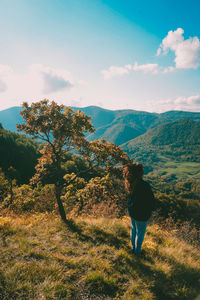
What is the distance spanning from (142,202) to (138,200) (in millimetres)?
133

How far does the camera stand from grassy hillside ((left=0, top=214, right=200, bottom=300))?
3260mm

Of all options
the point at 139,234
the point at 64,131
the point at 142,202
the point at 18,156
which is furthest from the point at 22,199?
the point at 18,156

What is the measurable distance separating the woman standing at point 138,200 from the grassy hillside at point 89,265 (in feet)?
2.55

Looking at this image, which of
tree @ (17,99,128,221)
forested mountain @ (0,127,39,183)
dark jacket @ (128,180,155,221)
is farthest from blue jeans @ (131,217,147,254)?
forested mountain @ (0,127,39,183)

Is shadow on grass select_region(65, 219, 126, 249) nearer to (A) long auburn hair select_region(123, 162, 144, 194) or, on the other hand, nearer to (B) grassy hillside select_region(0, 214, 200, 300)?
(B) grassy hillside select_region(0, 214, 200, 300)

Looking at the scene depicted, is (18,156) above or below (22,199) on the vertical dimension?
below

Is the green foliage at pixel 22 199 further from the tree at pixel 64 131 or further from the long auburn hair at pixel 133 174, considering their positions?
the long auburn hair at pixel 133 174

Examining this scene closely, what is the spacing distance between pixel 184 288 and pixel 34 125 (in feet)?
24.1

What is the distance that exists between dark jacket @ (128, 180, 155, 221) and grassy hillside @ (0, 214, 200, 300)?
1.35 m

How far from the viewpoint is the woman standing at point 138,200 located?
4.66 metres

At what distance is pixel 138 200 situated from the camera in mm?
4684

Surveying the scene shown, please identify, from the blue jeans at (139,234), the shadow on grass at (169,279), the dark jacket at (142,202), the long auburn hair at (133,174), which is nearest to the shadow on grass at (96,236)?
the blue jeans at (139,234)

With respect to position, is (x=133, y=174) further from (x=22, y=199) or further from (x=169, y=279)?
(x=22, y=199)

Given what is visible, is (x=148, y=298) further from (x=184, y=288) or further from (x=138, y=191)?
(x=138, y=191)
